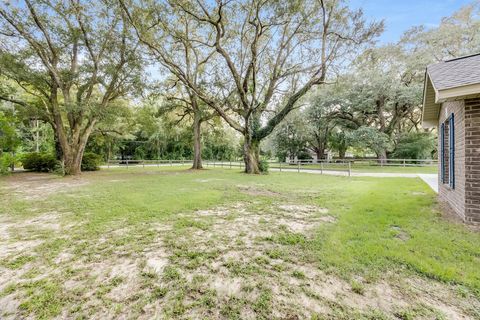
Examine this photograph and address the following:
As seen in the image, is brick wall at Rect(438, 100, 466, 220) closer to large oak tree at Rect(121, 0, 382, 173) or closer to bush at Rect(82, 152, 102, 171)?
large oak tree at Rect(121, 0, 382, 173)

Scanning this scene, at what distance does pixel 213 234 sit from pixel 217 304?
5.13 feet

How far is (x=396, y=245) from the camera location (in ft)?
9.29

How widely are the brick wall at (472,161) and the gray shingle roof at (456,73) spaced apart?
41cm

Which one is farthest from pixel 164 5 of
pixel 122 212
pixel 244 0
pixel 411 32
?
pixel 411 32

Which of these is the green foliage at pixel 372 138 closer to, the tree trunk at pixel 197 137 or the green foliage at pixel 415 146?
the green foliage at pixel 415 146

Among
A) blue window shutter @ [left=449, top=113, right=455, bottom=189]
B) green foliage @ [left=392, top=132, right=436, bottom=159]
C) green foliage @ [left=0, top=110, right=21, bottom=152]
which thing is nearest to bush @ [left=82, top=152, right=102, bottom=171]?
green foliage @ [left=0, top=110, right=21, bottom=152]

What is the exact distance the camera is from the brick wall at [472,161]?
11.3 ft

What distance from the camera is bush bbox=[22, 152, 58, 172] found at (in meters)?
14.6

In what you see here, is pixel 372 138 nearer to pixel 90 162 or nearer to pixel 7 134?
pixel 90 162

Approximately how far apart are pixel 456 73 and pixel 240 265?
4.68m

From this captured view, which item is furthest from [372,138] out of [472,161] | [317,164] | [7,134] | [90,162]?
[7,134]

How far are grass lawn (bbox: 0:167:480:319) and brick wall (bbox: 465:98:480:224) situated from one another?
33 centimetres

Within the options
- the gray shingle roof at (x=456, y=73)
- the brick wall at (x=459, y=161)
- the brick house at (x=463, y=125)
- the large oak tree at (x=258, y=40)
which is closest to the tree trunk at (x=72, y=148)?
the large oak tree at (x=258, y=40)

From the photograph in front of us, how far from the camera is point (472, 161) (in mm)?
3490
